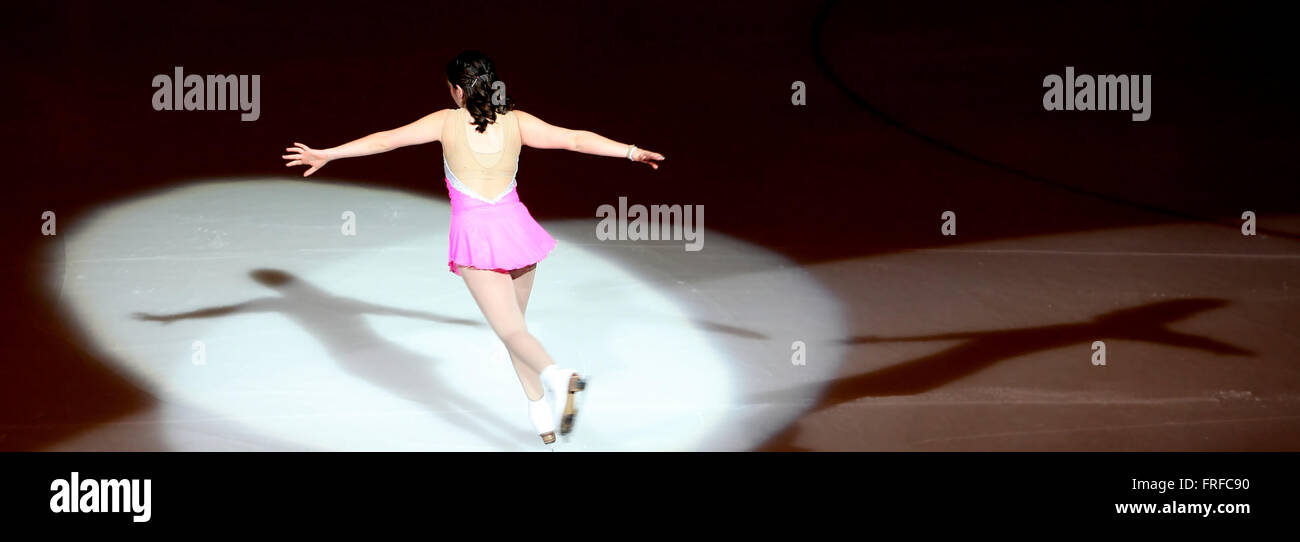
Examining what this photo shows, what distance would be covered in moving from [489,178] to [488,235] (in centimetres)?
18

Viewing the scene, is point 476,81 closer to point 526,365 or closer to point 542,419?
point 526,365

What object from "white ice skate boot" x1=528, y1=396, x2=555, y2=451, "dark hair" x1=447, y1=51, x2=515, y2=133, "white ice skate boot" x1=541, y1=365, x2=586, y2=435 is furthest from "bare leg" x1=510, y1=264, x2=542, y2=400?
"dark hair" x1=447, y1=51, x2=515, y2=133

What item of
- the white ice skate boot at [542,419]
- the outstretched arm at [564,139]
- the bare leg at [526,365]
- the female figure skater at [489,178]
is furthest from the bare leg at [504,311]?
the outstretched arm at [564,139]

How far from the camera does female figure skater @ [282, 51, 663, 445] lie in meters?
3.50

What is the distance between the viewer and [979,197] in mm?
6695

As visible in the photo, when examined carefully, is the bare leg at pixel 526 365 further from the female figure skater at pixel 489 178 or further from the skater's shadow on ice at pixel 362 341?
the skater's shadow on ice at pixel 362 341

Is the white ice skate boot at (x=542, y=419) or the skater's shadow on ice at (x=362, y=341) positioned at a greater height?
the skater's shadow on ice at (x=362, y=341)

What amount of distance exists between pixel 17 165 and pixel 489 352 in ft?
12.3

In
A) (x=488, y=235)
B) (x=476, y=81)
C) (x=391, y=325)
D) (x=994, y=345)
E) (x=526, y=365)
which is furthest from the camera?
(x=391, y=325)

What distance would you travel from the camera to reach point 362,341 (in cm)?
487

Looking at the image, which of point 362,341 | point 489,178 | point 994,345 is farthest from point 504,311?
point 994,345

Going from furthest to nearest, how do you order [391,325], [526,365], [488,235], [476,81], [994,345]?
1. [391,325]
2. [994,345]
3. [526,365]
4. [488,235]
5. [476,81]

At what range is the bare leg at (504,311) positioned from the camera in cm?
359

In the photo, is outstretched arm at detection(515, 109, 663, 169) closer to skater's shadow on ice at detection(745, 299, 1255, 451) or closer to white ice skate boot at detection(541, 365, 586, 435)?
white ice skate boot at detection(541, 365, 586, 435)
